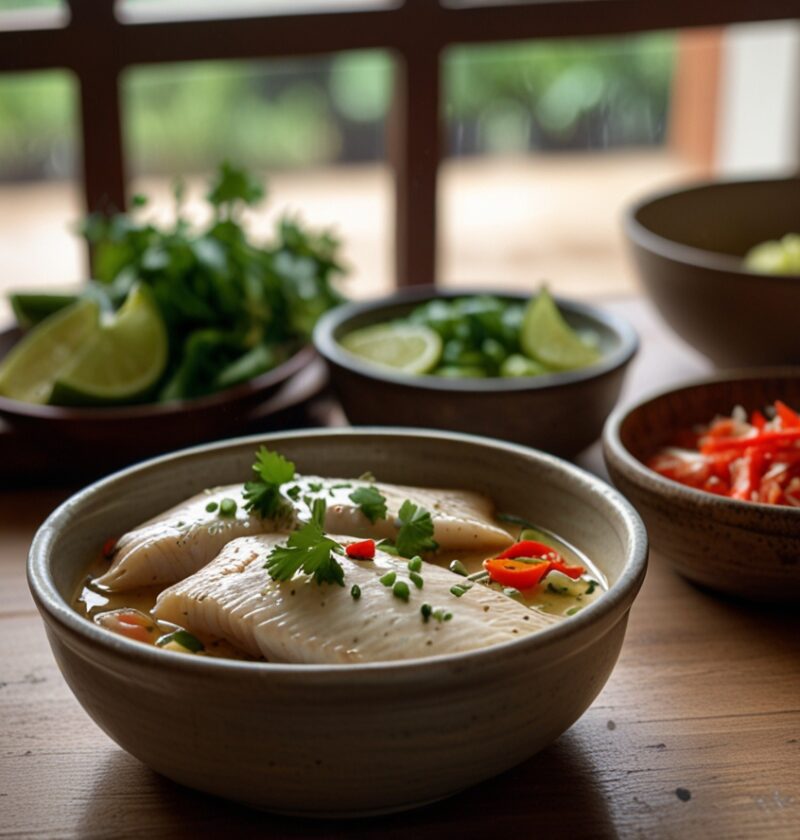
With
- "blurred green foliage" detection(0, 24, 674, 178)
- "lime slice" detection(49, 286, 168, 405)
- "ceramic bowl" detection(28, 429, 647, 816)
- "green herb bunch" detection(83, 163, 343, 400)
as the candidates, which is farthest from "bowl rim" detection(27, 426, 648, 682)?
"blurred green foliage" detection(0, 24, 674, 178)

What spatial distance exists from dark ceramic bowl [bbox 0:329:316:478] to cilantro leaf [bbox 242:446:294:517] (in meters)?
0.54

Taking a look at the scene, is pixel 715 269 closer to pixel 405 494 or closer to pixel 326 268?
pixel 326 268

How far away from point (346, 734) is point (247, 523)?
0.39 metres

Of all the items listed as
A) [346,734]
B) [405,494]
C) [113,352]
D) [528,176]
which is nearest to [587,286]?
[528,176]

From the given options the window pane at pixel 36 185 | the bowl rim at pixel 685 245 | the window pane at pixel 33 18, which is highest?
the window pane at pixel 33 18

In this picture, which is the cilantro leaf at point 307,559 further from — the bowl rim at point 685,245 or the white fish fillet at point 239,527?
the bowl rim at point 685,245

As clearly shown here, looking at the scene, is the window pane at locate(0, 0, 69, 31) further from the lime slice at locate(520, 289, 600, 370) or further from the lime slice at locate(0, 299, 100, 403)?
the lime slice at locate(520, 289, 600, 370)

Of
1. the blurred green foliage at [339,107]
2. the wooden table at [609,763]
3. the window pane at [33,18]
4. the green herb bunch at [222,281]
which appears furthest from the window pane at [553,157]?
the wooden table at [609,763]

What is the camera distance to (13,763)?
132cm

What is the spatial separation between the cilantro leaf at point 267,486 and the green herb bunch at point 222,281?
2.04ft

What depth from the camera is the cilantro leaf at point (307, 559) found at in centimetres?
121

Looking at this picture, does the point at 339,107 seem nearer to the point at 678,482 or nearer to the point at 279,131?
the point at 279,131

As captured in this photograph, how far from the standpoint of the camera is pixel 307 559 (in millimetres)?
1215

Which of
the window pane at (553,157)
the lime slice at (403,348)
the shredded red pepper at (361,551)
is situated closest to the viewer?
the shredded red pepper at (361,551)
